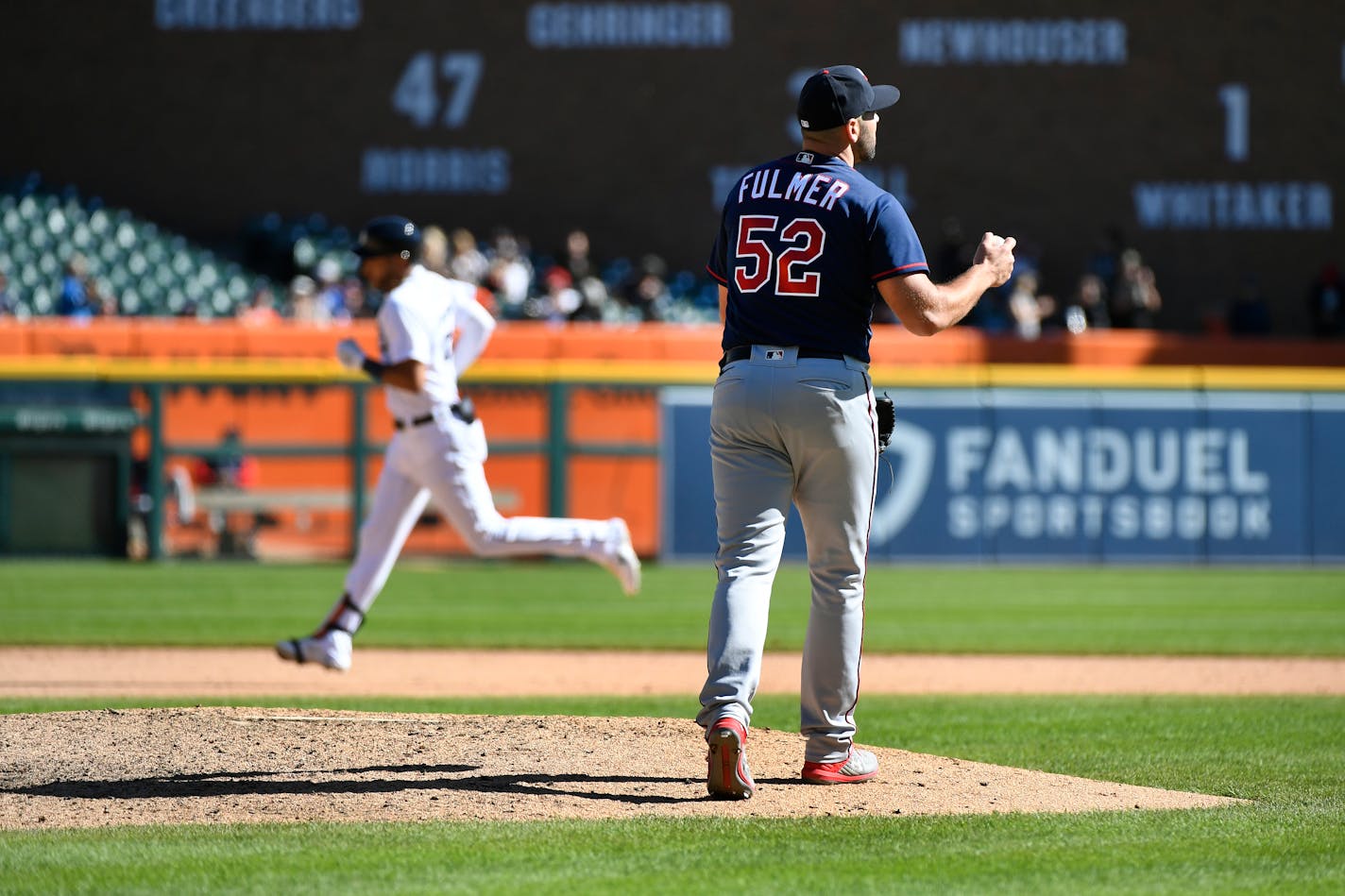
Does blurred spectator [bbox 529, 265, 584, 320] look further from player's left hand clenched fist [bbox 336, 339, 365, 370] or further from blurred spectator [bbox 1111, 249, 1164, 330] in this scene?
player's left hand clenched fist [bbox 336, 339, 365, 370]

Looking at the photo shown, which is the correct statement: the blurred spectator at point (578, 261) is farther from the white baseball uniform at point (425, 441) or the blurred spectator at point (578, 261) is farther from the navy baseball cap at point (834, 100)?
the navy baseball cap at point (834, 100)

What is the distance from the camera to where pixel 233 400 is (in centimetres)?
1677

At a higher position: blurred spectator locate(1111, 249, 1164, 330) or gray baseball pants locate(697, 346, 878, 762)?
blurred spectator locate(1111, 249, 1164, 330)

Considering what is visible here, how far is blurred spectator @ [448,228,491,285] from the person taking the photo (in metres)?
19.0

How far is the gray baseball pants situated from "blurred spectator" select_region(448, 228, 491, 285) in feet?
46.0

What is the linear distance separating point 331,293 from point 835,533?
15.3m

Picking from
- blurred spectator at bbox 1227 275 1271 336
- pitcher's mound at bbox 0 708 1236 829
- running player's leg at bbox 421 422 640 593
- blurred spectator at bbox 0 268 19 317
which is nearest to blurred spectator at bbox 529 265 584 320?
blurred spectator at bbox 0 268 19 317

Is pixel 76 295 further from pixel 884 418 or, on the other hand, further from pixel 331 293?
pixel 884 418

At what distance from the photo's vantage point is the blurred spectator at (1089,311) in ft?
67.2

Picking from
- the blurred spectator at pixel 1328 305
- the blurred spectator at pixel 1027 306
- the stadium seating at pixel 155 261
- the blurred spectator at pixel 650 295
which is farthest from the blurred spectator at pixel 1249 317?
the blurred spectator at pixel 650 295

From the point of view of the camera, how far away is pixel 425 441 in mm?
7340

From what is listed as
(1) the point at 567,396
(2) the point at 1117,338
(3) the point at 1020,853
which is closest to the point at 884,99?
(3) the point at 1020,853

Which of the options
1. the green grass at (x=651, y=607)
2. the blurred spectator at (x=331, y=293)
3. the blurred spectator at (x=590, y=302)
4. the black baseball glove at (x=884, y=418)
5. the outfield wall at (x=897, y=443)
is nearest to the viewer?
the black baseball glove at (x=884, y=418)

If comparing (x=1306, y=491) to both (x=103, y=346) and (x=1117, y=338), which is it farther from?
(x=103, y=346)
